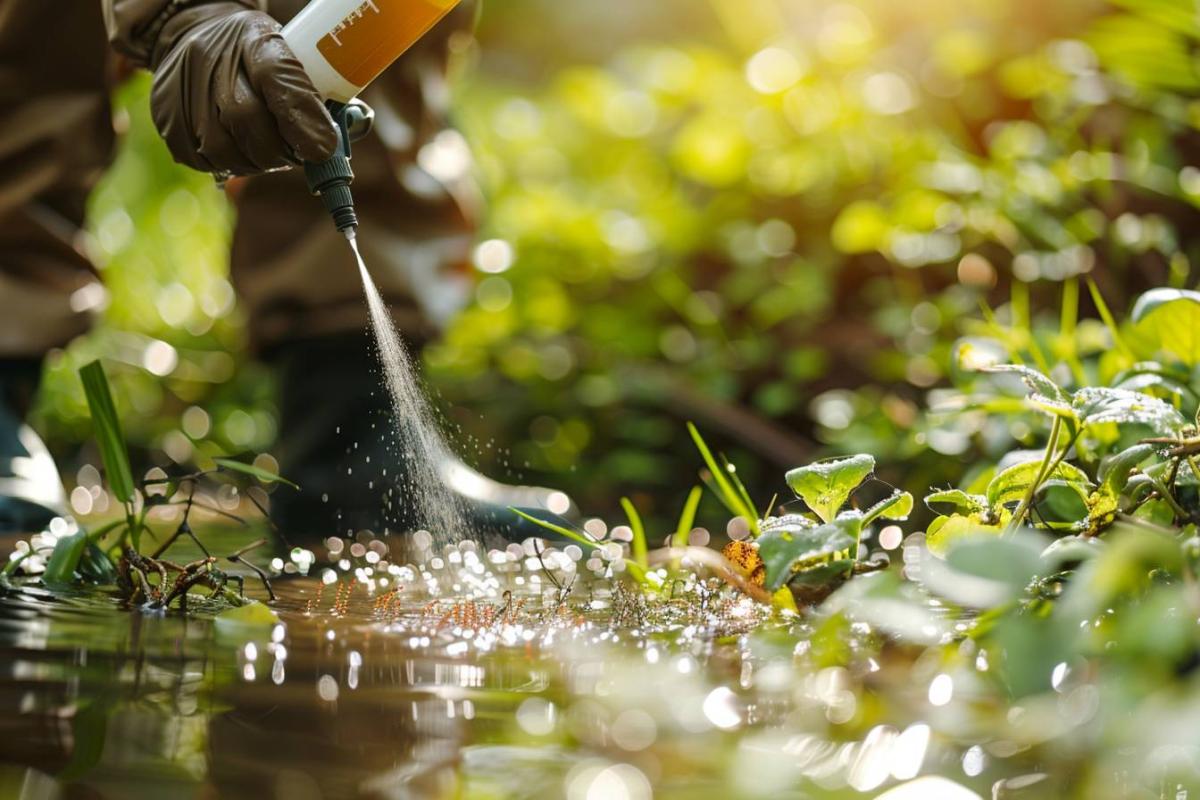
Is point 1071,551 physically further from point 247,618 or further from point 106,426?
point 106,426

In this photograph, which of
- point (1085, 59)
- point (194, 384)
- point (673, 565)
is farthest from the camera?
point (194, 384)

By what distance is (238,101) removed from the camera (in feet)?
3.92

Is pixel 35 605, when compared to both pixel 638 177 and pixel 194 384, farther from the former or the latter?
pixel 638 177

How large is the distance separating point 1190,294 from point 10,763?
3.70 ft

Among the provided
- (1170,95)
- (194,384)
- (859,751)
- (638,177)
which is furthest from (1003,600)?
(194,384)

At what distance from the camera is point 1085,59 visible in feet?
7.66

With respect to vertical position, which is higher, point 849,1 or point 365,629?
point 849,1

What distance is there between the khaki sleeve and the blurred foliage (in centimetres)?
105

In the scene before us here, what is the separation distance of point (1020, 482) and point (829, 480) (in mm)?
178

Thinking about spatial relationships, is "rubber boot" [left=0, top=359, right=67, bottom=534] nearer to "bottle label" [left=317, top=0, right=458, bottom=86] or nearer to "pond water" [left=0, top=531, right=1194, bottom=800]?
"pond water" [left=0, top=531, right=1194, bottom=800]

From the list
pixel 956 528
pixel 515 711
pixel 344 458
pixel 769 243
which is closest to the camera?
pixel 515 711

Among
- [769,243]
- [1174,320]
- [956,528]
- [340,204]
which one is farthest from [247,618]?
[769,243]

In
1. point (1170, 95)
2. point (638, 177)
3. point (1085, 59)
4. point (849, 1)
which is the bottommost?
point (1170, 95)

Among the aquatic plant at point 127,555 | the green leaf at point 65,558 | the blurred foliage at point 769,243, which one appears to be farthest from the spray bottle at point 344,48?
the blurred foliage at point 769,243
